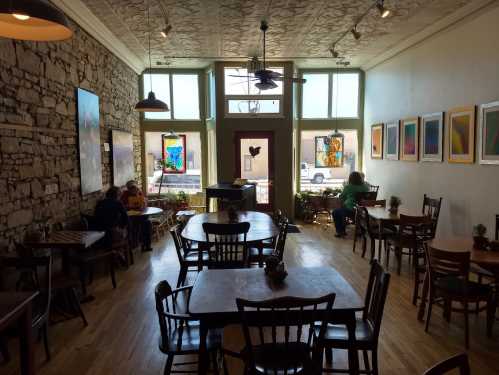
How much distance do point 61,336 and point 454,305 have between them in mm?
4129

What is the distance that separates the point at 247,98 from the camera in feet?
30.0

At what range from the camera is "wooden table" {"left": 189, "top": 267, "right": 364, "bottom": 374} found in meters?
2.30

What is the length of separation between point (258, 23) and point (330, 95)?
3952mm

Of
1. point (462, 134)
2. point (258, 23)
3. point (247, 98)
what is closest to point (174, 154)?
point (247, 98)

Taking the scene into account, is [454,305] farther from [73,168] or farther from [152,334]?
[73,168]

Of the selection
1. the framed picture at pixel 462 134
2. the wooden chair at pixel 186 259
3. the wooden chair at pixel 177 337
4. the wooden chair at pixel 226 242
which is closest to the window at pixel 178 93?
the wooden chair at pixel 186 259

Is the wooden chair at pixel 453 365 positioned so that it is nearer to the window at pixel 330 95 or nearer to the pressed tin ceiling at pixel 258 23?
the pressed tin ceiling at pixel 258 23

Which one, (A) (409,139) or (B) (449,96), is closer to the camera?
(B) (449,96)

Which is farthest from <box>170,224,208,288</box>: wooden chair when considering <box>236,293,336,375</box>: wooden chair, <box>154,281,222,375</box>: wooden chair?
<box>236,293,336,375</box>: wooden chair

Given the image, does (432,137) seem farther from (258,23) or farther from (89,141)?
(89,141)

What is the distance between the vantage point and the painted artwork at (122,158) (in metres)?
7.11

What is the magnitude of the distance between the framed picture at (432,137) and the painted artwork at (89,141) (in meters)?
5.50

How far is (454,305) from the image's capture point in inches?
171

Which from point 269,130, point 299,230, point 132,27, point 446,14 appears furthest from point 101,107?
point 446,14
